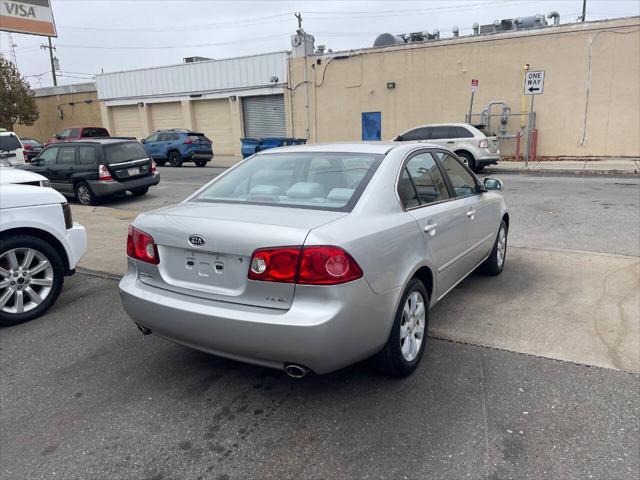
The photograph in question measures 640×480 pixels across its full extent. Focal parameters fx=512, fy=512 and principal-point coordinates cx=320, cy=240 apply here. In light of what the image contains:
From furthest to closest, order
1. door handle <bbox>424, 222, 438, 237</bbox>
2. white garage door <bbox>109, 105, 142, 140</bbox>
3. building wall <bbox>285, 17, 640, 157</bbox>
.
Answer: white garage door <bbox>109, 105, 142, 140</bbox>
building wall <bbox>285, 17, 640, 157</bbox>
door handle <bbox>424, 222, 438, 237</bbox>

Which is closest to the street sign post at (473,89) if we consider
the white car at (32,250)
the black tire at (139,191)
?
the black tire at (139,191)

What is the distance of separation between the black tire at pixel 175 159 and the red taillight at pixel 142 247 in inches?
763

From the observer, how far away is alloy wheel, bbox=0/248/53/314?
4.48 metres

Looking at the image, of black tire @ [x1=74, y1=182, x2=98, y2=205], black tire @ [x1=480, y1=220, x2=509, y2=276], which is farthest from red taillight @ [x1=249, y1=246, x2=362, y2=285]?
black tire @ [x1=74, y1=182, x2=98, y2=205]

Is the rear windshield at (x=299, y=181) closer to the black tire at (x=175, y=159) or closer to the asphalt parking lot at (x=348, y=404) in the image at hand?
the asphalt parking lot at (x=348, y=404)

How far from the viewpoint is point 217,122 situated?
29.1 m

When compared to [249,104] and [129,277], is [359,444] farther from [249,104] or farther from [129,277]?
[249,104]

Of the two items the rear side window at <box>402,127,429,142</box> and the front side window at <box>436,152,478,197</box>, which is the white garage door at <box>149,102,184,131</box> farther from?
the front side window at <box>436,152,478,197</box>

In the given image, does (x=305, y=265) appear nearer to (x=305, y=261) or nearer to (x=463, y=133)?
(x=305, y=261)

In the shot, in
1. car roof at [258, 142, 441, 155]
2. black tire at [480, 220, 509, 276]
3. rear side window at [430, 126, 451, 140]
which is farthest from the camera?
rear side window at [430, 126, 451, 140]

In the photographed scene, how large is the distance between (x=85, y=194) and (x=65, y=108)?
29399 millimetres

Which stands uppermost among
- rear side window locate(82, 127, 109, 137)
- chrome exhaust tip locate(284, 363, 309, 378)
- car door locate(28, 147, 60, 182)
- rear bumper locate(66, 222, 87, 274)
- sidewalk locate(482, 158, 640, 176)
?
rear side window locate(82, 127, 109, 137)

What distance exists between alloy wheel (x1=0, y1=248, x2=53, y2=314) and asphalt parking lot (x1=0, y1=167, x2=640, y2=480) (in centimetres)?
20

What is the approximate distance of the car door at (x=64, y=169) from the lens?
39.7ft
